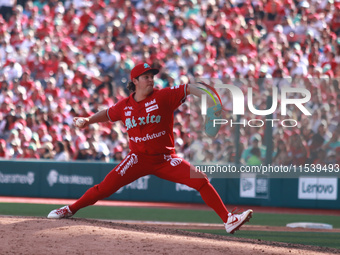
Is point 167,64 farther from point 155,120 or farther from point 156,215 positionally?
point 155,120

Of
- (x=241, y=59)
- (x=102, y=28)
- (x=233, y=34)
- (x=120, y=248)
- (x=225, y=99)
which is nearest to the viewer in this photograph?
(x=120, y=248)

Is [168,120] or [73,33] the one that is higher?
[73,33]

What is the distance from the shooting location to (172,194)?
1301 centimetres

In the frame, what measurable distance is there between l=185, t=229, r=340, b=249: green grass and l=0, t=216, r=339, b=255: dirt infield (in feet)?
4.60

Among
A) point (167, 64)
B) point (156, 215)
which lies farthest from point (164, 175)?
point (167, 64)

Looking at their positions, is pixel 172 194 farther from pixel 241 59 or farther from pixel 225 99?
pixel 241 59

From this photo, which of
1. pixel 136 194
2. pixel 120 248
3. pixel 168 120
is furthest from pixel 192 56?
pixel 120 248

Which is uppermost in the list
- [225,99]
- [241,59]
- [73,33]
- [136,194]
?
[73,33]

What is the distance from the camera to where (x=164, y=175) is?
22.2ft

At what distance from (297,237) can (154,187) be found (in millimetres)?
5262

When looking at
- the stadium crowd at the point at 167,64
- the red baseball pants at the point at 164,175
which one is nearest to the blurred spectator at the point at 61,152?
the stadium crowd at the point at 167,64

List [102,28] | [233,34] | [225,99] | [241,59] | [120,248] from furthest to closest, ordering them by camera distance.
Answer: [102,28] < [233,34] < [241,59] < [225,99] < [120,248]

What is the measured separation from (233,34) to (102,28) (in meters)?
3.64

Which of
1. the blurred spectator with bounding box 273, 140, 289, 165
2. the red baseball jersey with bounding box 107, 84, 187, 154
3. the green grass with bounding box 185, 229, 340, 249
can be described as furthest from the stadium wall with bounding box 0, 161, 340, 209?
the red baseball jersey with bounding box 107, 84, 187, 154
